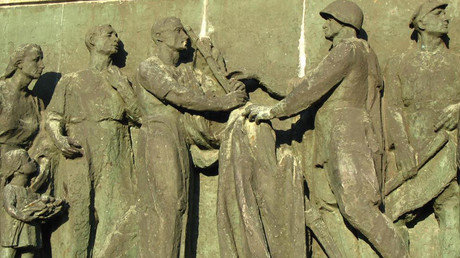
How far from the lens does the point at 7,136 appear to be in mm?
12039

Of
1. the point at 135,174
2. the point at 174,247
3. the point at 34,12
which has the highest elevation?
the point at 34,12

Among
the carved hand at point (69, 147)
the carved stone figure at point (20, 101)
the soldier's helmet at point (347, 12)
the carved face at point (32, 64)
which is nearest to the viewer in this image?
the soldier's helmet at point (347, 12)

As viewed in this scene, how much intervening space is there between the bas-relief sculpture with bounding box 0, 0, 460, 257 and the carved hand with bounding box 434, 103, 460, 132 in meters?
0.01

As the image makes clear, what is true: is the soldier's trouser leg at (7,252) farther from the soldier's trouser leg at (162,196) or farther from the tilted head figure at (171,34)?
the tilted head figure at (171,34)

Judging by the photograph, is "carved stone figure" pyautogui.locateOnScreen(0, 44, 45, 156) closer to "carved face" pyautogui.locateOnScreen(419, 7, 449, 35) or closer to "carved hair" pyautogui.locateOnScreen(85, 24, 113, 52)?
"carved hair" pyautogui.locateOnScreen(85, 24, 113, 52)

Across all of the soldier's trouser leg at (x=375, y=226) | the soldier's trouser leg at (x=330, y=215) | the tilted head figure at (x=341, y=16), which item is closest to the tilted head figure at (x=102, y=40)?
the tilted head figure at (x=341, y=16)

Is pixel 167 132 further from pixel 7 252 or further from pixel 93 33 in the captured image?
pixel 7 252

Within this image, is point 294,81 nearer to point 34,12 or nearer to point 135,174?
point 135,174

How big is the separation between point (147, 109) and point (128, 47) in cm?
105

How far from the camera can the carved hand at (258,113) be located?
11227mm

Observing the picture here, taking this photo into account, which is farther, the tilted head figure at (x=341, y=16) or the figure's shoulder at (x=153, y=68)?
the figure's shoulder at (x=153, y=68)

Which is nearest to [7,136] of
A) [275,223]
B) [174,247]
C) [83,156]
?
[83,156]

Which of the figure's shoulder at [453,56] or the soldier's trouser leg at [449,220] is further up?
the figure's shoulder at [453,56]

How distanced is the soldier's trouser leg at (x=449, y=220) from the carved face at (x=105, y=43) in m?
3.50
